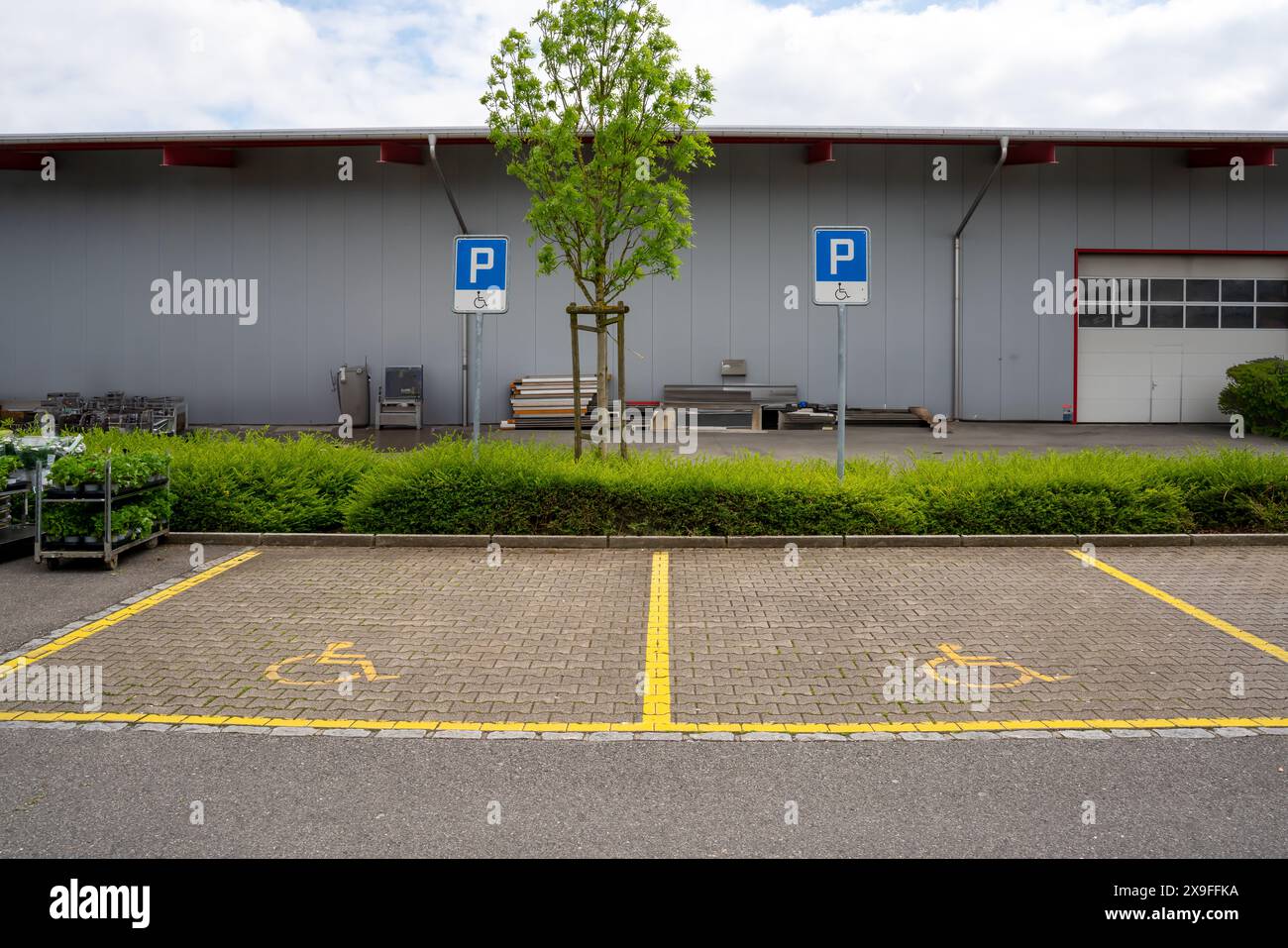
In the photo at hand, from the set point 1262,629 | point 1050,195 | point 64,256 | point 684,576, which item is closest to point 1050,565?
point 1262,629

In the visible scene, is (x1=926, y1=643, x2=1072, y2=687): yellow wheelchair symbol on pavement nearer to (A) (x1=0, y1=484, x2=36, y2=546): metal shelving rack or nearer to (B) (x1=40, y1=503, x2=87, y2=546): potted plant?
(B) (x1=40, y1=503, x2=87, y2=546): potted plant

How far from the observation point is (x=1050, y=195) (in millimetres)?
22109

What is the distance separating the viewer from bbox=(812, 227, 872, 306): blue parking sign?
10.8 m

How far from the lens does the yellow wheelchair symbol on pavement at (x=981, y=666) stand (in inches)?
241

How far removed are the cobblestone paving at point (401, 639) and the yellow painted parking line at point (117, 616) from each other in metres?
0.11

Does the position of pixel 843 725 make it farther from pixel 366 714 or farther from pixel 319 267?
pixel 319 267

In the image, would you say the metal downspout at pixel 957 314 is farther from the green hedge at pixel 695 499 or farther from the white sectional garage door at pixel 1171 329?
the green hedge at pixel 695 499

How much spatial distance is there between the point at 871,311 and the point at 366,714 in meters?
18.4

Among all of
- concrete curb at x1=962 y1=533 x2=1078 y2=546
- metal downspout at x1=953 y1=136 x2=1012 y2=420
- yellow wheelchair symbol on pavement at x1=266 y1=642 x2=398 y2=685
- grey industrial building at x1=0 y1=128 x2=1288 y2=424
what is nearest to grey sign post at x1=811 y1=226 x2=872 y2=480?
concrete curb at x1=962 y1=533 x2=1078 y2=546

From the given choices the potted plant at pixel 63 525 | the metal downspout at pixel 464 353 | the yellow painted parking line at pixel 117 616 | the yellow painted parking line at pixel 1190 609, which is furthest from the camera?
the metal downspout at pixel 464 353

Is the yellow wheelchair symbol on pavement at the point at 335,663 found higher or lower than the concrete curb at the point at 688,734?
higher

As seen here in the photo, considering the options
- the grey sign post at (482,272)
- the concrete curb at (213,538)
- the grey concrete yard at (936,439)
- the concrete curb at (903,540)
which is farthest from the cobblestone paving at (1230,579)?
the concrete curb at (213,538)

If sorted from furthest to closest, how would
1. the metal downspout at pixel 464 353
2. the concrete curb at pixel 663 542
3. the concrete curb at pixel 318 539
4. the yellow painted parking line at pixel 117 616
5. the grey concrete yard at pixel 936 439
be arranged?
1. the metal downspout at pixel 464 353
2. the grey concrete yard at pixel 936 439
3. the concrete curb at pixel 318 539
4. the concrete curb at pixel 663 542
5. the yellow painted parking line at pixel 117 616

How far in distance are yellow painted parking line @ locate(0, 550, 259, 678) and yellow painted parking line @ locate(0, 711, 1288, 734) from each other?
1.22m
